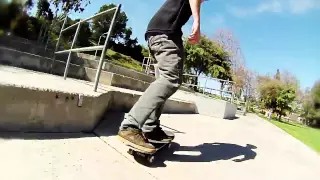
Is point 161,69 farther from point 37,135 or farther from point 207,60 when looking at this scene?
point 207,60

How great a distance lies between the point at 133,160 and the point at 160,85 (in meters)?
0.60

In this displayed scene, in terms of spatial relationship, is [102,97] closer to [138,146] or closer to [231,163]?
[138,146]

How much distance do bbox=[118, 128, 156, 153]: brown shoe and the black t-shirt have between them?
33.0 inches

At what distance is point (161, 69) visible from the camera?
84.6 inches

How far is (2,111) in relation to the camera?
5.74 feet

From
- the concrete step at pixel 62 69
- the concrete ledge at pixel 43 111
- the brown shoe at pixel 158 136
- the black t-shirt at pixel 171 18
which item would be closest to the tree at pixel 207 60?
the concrete step at pixel 62 69

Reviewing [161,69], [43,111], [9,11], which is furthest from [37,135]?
[161,69]

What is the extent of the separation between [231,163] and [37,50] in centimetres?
→ 507

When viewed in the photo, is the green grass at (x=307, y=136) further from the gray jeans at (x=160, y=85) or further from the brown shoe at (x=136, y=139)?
the brown shoe at (x=136, y=139)

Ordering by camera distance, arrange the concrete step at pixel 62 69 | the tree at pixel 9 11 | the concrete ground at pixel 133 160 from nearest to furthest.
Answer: the tree at pixel 9 11
the concrete ground at pixel 133 160
the concrete step at pixel 62 69

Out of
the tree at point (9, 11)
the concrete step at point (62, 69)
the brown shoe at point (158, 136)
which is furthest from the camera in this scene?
the concrete step at point (62, 69)

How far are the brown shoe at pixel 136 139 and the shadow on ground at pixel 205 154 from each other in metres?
0.14

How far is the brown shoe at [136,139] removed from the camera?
194 centimetres

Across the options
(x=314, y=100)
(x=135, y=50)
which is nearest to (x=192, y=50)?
(x=135, y=50)
